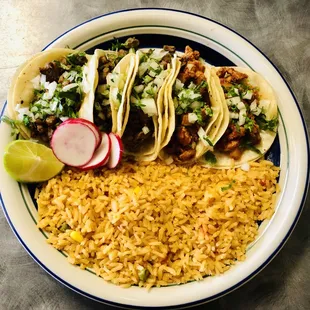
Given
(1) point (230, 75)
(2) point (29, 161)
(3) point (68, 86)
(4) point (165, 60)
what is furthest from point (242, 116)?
(2) point (29, 161)

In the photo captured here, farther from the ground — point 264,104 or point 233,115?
point 264,104

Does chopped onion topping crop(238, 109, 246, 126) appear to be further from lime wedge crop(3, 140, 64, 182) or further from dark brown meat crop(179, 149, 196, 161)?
lime wedge crop(3, 140, 64, 182)

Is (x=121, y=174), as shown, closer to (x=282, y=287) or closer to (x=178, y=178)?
(x=178, y=178)

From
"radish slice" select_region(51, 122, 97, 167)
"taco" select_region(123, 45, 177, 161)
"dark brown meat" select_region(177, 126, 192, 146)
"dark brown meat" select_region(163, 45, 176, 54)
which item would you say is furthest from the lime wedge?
"dark brown meat" select_region(163, 45, 176, 54)

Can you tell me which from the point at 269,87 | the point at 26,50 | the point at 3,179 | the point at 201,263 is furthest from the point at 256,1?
the point at 3,179

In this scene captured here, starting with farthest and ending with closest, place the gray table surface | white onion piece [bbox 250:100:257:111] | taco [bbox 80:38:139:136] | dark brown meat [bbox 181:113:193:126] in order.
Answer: the gray table surface < white onion piece [bbox 250:100:257:111] < dark brown meat [bbox 181:113:193:126] < taco [bbox 80:38:139:136]

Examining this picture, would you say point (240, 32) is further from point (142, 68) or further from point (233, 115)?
point (142, 68)
